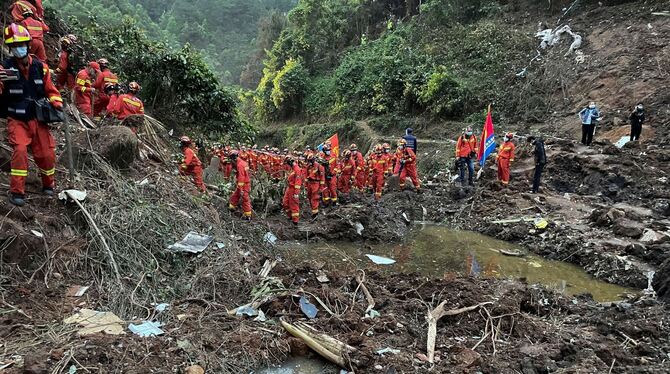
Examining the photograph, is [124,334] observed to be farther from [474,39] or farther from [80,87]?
[474,39]

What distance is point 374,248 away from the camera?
970 cm

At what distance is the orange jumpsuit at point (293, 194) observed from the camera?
10.3 metres

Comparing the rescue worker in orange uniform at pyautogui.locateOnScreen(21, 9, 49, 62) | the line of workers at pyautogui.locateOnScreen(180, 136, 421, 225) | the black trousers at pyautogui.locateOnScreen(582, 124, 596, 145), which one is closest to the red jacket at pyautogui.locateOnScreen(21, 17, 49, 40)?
the rescue worker in orange uniform at pyautogui.locateOnScreen(21, 9, 49, 62)

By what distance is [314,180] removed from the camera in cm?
1094

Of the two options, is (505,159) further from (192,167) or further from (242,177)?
(192,167)

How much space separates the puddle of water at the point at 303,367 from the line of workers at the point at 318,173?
5.30m

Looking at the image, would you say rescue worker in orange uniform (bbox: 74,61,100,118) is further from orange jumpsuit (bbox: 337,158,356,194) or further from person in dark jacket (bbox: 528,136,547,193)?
person in dark jacket (bbox: 528,136,547,193)

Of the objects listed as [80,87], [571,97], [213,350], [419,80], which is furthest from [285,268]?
[419,80]

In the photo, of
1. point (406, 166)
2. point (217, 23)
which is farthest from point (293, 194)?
point (217, 23)

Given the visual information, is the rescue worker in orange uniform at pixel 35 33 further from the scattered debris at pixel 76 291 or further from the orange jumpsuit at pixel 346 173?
the orange jumpsuit at pixel 346 173

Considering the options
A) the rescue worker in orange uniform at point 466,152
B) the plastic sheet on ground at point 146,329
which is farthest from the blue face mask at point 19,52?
the rescue worker in orange uniform at point 466,152

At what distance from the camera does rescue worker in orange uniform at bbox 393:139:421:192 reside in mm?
13039

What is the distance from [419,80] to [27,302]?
19611 millimetres

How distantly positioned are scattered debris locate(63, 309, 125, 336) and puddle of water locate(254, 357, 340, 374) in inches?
53.2
